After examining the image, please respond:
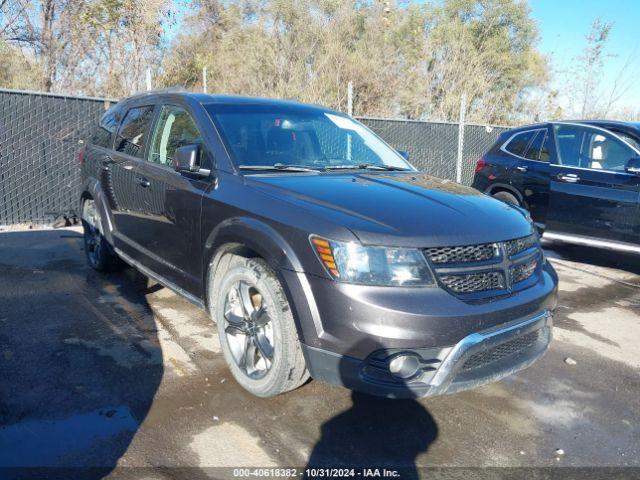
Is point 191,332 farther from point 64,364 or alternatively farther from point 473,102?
point 473,102

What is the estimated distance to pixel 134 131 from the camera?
4562mm

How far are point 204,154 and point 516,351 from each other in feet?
7.37

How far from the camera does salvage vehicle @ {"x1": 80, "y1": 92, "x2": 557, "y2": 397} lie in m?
2.52

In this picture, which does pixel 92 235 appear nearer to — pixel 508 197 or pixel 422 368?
pixel 422 368

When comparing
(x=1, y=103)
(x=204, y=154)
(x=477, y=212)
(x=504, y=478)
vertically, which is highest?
(x=1, y=103)

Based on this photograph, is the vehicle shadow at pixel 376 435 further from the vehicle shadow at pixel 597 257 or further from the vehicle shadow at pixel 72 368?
the vehicle shadow at pixel 597 257

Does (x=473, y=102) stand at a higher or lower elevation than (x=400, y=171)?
higher

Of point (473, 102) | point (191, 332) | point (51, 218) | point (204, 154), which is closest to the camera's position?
point (204, 154)

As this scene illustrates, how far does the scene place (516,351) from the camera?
9.53 ft

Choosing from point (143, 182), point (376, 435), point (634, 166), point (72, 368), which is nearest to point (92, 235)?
point (143, 182)

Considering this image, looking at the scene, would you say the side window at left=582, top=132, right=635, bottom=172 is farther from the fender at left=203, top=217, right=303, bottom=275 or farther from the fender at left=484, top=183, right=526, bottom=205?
Result: the fender at left=203, top=217, right=303, bottom=275

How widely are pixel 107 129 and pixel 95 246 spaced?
1.24 meters

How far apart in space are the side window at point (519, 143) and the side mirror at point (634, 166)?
1.60 metres

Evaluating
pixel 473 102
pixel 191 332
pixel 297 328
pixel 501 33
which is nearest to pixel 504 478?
pixel 297 328
